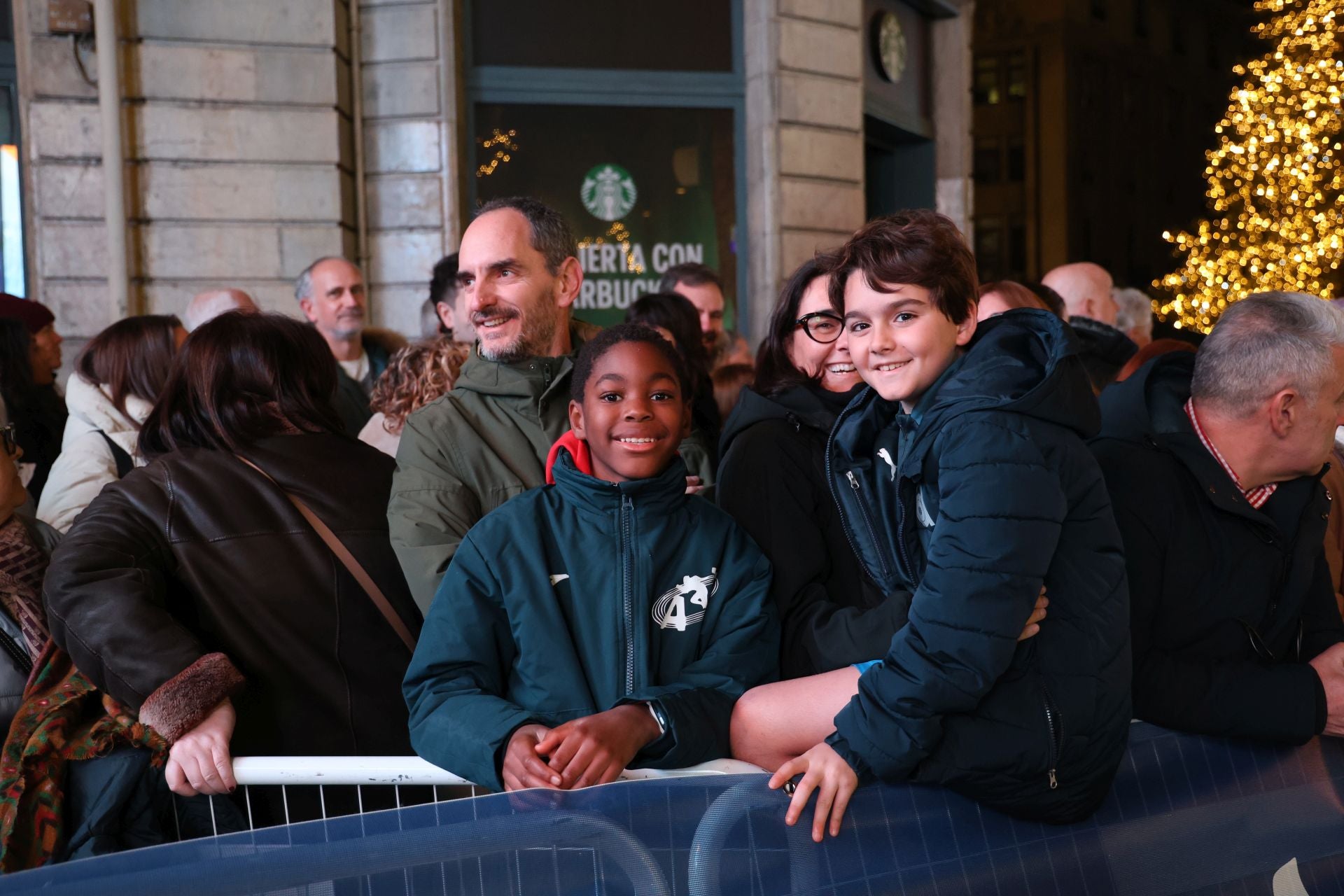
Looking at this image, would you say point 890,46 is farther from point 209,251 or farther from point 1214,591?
point 1214,591

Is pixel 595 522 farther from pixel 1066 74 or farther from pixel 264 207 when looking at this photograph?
pixel 1066 74

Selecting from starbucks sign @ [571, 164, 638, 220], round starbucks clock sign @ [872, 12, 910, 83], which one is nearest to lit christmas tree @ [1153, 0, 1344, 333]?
round starbucks clock sign @ [872, 12, 910, 83]

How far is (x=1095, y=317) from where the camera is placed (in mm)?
6879

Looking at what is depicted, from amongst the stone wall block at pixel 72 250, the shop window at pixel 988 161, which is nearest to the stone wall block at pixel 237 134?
the stone wall block at pixel 72 250

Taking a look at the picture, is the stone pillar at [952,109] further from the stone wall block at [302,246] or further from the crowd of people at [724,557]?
the crowd of people at [724,557]

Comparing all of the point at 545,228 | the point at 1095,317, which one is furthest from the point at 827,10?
the point at 545,228

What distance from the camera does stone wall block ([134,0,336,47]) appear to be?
9.29 m

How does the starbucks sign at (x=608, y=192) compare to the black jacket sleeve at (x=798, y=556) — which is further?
the starbucks sign at (x=608, y=192)

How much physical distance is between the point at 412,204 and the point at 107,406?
5170mm

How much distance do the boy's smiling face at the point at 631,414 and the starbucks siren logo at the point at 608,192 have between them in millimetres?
7887

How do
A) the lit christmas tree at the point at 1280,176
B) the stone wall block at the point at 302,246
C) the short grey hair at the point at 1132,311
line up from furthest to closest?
the lit christmas tree at the point at 1280,176
the stone wall block at the point at 302,246
the short grey hair at the point at 1132,311

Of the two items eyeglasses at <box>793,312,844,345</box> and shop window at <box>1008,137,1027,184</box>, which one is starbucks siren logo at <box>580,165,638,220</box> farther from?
shop window at <box>1008,137,1027,184</box>

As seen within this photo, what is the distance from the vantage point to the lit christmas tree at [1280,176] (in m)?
15.2

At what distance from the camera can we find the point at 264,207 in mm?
9500
